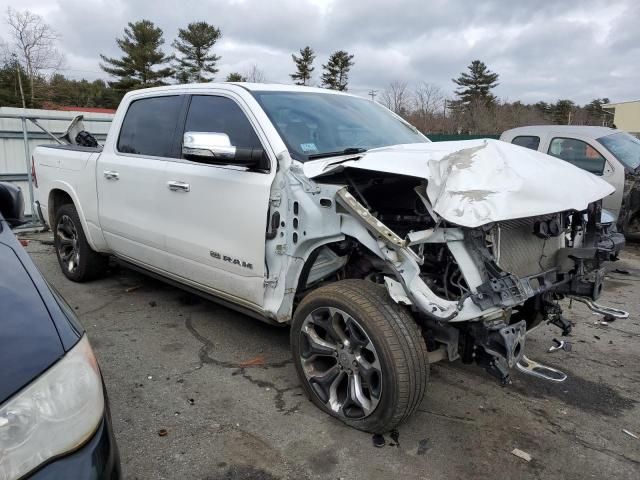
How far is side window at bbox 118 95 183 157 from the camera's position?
4.07 meters

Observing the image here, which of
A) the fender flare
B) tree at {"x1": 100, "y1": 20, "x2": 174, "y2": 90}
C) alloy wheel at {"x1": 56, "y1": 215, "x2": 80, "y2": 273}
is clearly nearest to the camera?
the fender flare

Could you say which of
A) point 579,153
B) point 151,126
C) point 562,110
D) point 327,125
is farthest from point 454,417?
point 562,110

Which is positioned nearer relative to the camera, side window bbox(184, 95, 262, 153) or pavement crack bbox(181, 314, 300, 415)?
pavement crack bbox(181, 314, 300, 415)

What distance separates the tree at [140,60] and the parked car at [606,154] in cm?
4023

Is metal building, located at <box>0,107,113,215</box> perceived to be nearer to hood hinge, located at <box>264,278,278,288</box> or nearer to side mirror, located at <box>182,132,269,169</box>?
side mirror, located at <box>182,132,269,169</box>

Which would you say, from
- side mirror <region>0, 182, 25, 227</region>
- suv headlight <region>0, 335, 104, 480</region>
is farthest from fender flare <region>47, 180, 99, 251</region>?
suv headlight <region>0, 335, 104, 480</region>

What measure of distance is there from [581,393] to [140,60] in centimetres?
4583

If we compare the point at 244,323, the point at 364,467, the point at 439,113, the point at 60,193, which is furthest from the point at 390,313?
the point at 439,113

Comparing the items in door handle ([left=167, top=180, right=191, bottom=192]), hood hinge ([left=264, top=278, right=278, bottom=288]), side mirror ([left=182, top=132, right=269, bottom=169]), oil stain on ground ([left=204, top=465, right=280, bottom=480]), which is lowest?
oil stain on ground ([left=204, top=465, right=280, bottom=480])

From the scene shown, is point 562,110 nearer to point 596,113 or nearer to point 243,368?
point 596,113

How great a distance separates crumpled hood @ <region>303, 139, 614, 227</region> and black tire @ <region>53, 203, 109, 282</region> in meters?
3.20

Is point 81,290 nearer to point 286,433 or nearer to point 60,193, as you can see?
point 60,193

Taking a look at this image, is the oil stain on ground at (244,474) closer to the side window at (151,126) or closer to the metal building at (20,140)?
the side window at (151,126)

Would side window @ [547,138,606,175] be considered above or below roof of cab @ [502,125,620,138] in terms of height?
below
